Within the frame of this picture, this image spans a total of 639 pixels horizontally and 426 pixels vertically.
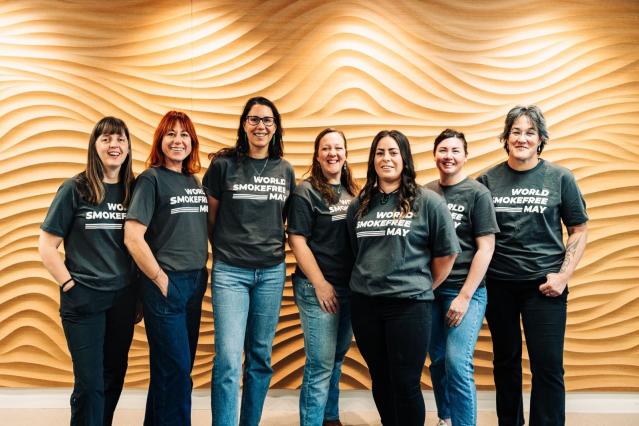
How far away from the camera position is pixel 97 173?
2.24 meters

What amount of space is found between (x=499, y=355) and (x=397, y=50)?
6.69ft

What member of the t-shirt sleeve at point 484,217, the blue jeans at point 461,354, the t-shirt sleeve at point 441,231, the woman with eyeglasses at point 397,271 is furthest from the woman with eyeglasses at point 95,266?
the t-shirt sleeve at point 484,217

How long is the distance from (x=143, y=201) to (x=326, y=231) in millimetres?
882

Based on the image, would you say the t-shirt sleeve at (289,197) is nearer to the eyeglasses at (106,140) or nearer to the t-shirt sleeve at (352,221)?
the t-shirt sleeve at (352,221)

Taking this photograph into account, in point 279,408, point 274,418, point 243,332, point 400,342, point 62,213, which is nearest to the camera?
point 400,342

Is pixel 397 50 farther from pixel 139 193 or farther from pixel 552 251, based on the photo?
pixel 139 193

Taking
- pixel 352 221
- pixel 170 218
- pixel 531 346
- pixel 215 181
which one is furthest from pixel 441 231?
pixel 170 218

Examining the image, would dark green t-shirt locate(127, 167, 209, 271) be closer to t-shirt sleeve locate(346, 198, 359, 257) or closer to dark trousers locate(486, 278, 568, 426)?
t-shirt sleeve locate(346, 198, 359, 257)

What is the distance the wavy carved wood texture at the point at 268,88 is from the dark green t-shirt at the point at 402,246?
1.16m

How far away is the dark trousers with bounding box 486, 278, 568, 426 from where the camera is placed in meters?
2.30

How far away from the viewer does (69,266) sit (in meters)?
2.21

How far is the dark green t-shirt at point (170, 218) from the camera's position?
2.25 m

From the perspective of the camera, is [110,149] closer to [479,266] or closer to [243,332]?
[243,332]

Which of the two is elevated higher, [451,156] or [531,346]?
[451,156]
